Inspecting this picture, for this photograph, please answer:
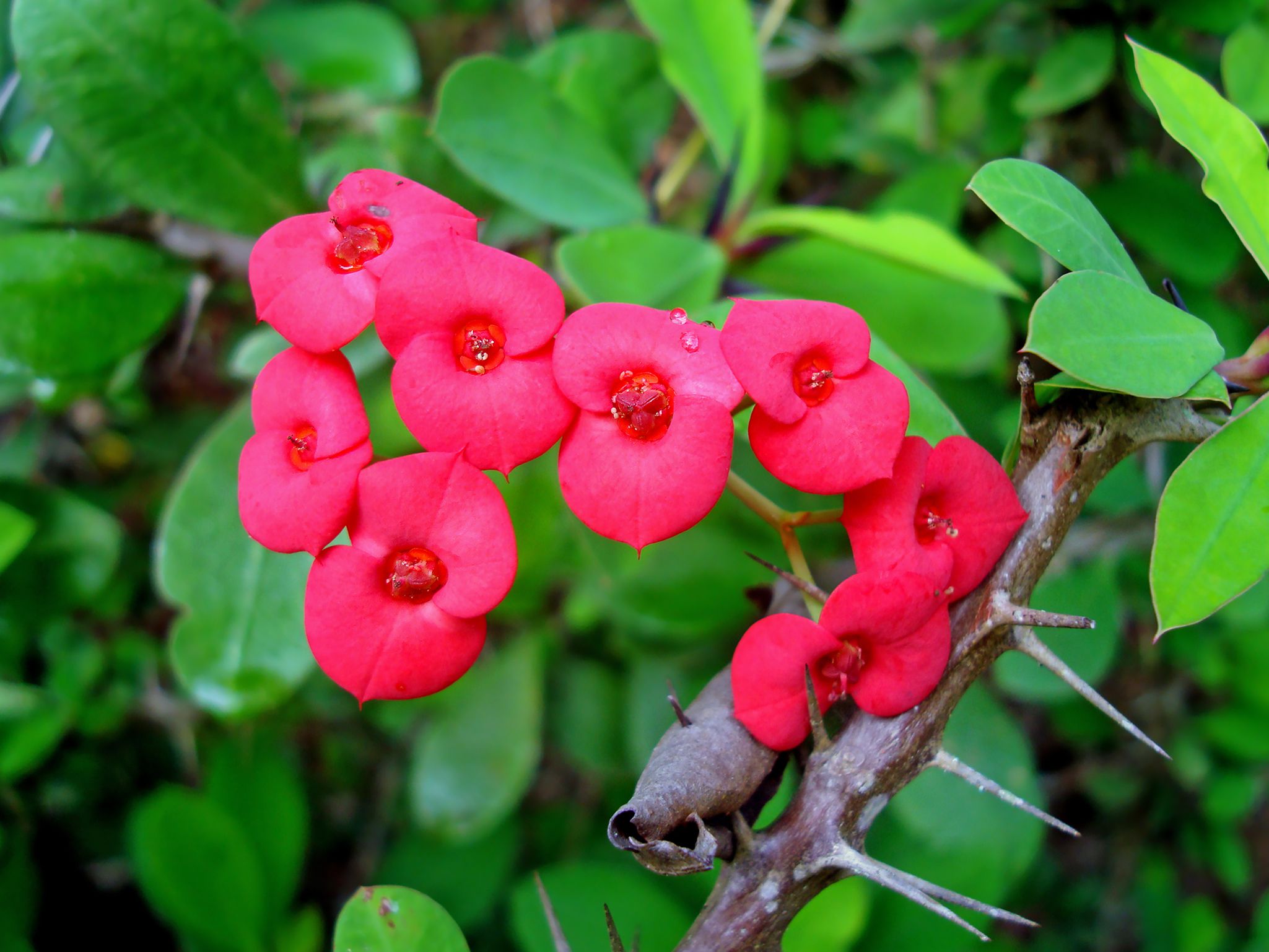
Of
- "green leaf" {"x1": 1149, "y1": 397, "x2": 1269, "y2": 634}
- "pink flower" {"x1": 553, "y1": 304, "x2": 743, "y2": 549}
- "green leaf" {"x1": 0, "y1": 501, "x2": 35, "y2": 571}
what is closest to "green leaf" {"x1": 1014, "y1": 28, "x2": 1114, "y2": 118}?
"green leaf" {"x1": 1149, "y1": 397, "x2": 1269, "y2": 634}

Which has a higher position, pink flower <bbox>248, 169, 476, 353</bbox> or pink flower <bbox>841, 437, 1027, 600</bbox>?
pink flower <bbox>248, 169, 476, 353</bbox>

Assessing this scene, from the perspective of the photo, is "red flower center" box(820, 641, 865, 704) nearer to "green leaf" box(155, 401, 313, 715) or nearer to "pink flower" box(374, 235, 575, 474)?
"pink flower" box(374, 235, 575, 474)

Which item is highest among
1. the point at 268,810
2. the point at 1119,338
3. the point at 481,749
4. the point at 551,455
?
the point at 1119,338

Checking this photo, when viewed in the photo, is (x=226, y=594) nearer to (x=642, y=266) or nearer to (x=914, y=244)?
(x=642, y=266)

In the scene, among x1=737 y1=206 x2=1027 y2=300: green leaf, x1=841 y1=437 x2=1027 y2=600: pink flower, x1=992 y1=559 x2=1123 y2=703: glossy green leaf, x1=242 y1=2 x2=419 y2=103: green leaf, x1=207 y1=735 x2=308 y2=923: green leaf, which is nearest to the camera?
x1=841 y1=437 x2=1027 y2=600: pink flower

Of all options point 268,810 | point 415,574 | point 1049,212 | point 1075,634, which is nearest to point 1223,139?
point 1049,212

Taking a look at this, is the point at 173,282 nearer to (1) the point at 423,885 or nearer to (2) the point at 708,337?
(2) the point at 708,337
